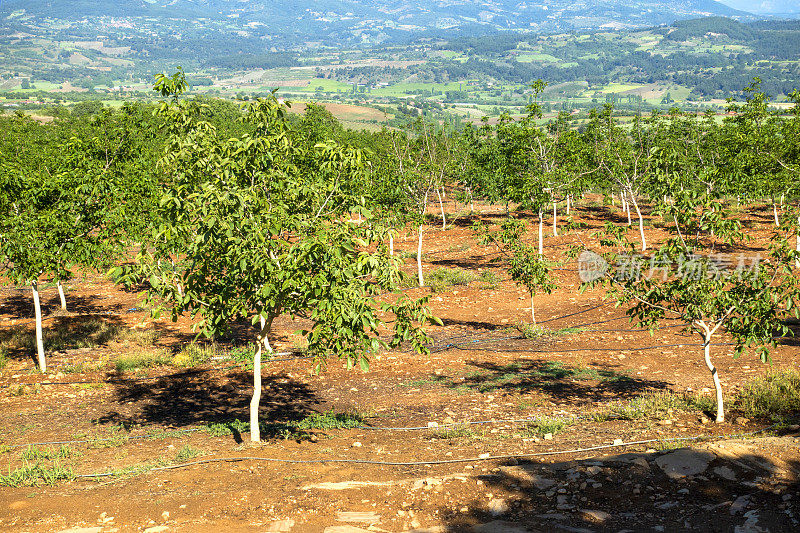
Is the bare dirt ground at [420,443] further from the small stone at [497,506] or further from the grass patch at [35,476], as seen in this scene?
the grass patch at [35,476]

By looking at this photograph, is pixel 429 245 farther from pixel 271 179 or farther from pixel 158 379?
pixel 271 179

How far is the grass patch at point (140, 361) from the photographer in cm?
1667

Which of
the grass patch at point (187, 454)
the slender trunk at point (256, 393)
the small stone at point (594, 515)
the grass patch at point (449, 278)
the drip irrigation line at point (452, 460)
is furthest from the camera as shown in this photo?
the grass patch at point (449, 278)

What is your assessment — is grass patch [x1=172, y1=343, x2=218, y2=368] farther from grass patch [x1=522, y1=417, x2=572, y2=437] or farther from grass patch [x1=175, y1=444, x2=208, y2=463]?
grass patch [x1=522, y1=417, x2=572, y2=437]

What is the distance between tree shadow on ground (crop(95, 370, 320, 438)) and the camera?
43.4ft

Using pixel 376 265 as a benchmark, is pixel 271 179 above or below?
above

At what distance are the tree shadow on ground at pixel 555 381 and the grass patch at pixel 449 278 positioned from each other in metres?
10.1

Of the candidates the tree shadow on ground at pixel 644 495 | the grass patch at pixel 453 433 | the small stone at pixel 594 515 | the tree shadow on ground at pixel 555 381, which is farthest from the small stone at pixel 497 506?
the tree shadow on ground at pixel 555 381

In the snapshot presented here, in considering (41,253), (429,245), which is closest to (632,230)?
(429,245)

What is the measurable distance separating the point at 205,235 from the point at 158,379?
8.98 meters

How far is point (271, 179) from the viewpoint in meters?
10.2

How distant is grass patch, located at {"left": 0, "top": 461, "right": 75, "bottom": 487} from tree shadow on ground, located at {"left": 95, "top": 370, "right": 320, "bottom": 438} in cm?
321

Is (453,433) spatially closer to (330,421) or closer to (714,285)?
(330,421)

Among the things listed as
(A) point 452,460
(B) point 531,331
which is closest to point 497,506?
(A) point 452,460
